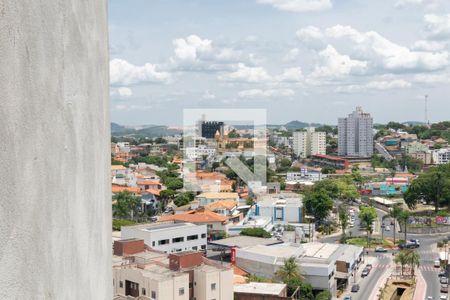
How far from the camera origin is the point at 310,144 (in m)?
43.2

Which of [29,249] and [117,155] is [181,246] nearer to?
[29,249]

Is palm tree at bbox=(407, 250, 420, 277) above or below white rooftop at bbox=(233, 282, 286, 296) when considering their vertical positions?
below

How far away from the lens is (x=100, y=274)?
893mm

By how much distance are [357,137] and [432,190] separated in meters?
20.4

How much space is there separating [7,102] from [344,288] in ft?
43.2

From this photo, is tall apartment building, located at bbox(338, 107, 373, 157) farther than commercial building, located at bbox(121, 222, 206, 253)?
Yes

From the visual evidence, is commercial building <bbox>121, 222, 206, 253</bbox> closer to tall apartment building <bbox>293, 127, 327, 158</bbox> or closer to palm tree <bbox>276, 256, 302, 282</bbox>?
palm tree <bbox>276, 256, 302, 282</bbox>

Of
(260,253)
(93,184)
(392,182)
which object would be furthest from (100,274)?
(392,182)

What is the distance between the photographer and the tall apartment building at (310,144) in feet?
141

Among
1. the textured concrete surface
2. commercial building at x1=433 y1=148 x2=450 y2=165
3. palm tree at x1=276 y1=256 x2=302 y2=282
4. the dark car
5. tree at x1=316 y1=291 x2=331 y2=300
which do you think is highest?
the textured concrete surface

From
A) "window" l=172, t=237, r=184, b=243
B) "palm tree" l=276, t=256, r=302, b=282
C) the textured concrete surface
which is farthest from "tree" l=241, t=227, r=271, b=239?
the textured concrete surface

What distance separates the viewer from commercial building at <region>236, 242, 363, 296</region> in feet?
38.1

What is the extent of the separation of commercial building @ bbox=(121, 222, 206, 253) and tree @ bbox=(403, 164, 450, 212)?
40.9 ft

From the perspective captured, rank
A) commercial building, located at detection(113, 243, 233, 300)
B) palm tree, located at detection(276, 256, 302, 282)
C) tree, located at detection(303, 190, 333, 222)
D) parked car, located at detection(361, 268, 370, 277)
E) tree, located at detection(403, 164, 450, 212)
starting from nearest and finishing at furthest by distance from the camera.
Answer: commercial building, located at detection(113, 243, 233, 300) → palm tree, located at detection(276, 256, 302, 282) → parked car, located at detection(361, 268, 370, 277) → tree, located at detection(303, 190, 333, 222) → tree, located at detection(403, 164, 450, 212)
